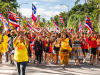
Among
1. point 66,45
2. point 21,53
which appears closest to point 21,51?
point 21,53

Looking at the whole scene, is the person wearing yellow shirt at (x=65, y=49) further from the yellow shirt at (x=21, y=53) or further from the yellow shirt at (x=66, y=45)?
the yellow shirt at (x=21, y=53)

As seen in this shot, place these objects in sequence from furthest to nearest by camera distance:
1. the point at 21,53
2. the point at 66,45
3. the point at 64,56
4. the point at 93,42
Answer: the point at 93,42
the point at 64,56
the point at 66,45
the point at 21,53

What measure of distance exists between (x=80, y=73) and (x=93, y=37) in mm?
3115

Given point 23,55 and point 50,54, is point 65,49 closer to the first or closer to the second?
point 50,54

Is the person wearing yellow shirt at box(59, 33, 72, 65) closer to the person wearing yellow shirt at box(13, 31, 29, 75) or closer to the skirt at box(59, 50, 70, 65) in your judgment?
the skirt at box(59, 50, 70, 65)

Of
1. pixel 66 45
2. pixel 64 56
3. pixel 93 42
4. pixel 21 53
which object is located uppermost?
pixel 93 42

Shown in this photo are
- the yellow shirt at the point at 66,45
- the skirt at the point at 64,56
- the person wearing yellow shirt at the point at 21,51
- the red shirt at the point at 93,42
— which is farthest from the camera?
the red shirt at the point at 93,42

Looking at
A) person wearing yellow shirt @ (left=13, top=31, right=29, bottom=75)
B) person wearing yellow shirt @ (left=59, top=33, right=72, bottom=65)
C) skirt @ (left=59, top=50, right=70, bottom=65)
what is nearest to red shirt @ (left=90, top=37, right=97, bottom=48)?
person wearing yellow shirt @ (left=59, top=33, right=72, bottom=65)

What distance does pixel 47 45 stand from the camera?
1012 cm

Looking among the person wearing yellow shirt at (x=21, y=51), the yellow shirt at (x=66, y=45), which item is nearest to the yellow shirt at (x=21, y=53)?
the person wearing yellow shirt at (x=21, y=51)

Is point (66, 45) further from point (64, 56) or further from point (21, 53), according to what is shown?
point (21, 53)

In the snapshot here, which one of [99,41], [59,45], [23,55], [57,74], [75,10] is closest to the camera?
[23,55]

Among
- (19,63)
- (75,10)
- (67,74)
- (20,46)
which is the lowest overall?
(67,74)

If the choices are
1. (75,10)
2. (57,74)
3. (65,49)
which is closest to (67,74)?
(57,74)
